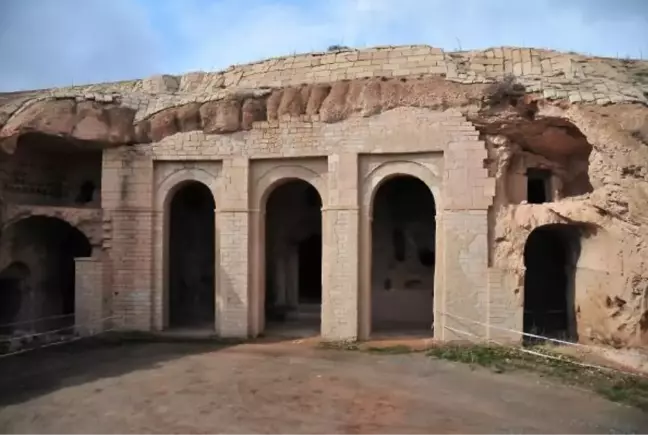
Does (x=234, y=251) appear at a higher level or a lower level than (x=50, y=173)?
lower

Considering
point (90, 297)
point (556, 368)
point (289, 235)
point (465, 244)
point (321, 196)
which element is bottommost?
point (556, 368)

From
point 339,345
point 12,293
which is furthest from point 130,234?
point 339,345

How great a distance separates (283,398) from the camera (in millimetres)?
10125

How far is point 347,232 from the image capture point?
14828mm

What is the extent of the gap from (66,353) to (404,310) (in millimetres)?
9467

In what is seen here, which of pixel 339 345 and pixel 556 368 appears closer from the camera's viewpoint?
pixel 556 368

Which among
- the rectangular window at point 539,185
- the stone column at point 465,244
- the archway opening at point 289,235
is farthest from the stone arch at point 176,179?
the rectangular window at point 539,185

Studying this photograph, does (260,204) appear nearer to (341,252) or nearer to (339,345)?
(341,252)

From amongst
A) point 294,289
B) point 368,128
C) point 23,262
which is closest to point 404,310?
point 294,289

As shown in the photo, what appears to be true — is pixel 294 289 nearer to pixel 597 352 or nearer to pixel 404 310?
pixel 404 310

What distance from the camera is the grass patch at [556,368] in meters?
9.87

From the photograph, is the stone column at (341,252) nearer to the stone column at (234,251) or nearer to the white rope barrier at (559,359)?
the stone column at (234,251)

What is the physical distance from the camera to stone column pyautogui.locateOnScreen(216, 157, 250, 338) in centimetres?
1547

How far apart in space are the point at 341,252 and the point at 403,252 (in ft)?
14.5
